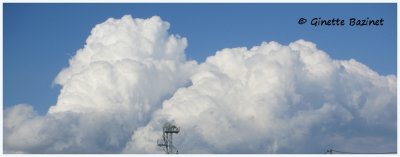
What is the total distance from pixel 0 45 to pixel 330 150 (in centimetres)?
6964

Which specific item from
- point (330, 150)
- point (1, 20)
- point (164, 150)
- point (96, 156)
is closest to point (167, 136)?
point (164, 150)

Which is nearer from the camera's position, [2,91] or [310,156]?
[310,156]

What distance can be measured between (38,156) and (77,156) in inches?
97.6

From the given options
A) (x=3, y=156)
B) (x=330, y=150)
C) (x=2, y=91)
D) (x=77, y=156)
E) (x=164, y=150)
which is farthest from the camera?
(x=164, y=150)

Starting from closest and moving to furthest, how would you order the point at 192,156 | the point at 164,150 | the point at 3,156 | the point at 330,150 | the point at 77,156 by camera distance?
the point at 192,156 → the point at 77,156 → the point at 3,156 → the point at 330,150 → the point at 164,150

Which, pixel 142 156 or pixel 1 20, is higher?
pixel 1 20

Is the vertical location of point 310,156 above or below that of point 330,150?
below

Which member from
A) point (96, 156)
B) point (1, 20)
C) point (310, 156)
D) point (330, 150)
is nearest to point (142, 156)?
point (96, 156)

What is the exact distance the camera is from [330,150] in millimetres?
98688

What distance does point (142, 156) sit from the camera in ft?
106

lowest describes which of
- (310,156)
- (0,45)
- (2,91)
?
(310,156)

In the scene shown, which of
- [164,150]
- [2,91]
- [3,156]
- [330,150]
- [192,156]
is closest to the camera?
[192,156]

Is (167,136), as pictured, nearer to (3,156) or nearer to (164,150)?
(164,150)

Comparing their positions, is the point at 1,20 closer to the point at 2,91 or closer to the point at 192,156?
the point at 2,91
